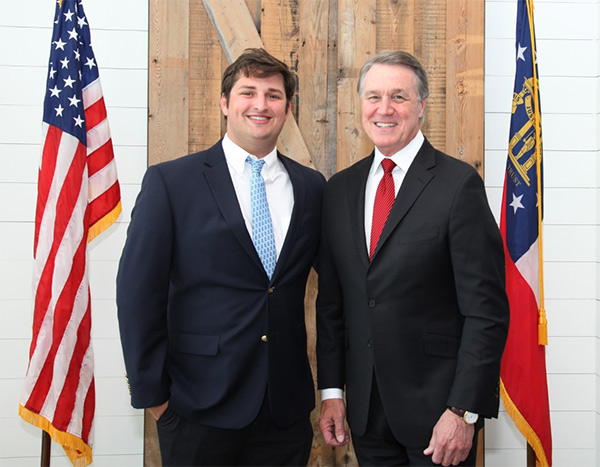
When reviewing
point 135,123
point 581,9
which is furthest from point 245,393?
point 581,9

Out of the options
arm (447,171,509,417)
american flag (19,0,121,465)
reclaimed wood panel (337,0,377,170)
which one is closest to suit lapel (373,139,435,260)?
arm (447,171,509,417)

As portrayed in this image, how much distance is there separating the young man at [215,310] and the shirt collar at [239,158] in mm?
36

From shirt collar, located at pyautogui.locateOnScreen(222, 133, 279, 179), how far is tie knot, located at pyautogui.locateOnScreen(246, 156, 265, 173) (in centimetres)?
1

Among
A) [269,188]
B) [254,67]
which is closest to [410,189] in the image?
[269,188]

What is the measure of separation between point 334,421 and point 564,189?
5.50 feet

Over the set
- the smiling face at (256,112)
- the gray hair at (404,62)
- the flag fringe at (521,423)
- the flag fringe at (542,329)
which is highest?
the gray hair at (404,62)

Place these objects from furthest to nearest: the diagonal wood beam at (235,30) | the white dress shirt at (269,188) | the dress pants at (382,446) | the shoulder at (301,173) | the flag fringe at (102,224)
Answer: the diagonal wood beam at (235,30) → the flag fringe at (102,224) → the shoulder at (301,173) → the white dress shirt at (269,188) → the dress pants at (382,446)

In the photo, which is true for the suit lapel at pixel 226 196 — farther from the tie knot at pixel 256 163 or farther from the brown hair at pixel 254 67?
the brown hair at pixel 254 67

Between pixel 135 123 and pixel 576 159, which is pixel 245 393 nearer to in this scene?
pixel 135 123

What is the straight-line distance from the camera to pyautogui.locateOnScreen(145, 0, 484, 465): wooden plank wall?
8.59 ft

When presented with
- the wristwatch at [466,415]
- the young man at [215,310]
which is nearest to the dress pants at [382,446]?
the wristwatch at [466,415]

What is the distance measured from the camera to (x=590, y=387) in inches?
111

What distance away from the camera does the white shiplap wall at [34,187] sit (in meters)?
2.64

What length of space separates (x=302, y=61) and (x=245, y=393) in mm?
1530
